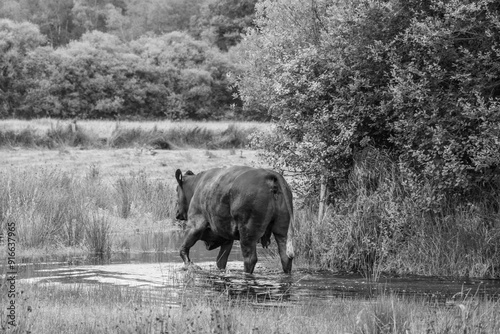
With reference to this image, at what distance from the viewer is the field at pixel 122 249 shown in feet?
25.5

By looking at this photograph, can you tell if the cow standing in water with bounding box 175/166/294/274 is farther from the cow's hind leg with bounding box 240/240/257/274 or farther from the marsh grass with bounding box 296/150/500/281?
the marsh grass with bounding box 296/150/500/281

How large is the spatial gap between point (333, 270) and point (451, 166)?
2.61 meters

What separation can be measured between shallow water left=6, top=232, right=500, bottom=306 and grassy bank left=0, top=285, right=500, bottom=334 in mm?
924

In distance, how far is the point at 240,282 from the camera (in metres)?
12.0

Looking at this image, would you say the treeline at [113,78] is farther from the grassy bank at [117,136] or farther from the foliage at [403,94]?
the foliage at [403,94]

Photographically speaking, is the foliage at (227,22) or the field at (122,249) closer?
the field at (122,249)

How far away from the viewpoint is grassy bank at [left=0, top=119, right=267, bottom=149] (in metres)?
34.1

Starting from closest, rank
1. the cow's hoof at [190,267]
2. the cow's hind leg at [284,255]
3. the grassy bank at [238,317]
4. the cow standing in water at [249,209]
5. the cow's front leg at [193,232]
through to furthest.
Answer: the grassy bank at [238,317] < the cow standing in water at [249,209] < the cow's hind leg at [284,255] < the cow's hoof at [190,267] < the cow's front leg at [193,232]

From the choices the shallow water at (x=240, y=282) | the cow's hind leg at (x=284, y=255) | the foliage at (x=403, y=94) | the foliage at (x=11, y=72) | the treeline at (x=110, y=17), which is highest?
the treeline at (x=110, y=17)

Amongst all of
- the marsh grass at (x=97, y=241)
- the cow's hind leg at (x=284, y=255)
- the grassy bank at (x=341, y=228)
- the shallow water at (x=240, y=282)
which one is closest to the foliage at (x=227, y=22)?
the grassy bank at (x=341, y=228)

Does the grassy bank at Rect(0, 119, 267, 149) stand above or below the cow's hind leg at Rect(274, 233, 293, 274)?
above

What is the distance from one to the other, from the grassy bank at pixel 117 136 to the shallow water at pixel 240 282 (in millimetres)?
20690

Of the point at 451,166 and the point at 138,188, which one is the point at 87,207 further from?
the point at 451,166

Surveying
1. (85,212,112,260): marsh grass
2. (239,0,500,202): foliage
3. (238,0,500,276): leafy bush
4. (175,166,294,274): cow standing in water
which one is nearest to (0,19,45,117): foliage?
(85,212,112,260): marsh grass
